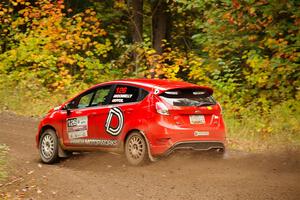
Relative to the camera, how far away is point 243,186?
8812 mm

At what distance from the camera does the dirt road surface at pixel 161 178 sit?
8.52 meters

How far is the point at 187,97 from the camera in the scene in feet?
34.2

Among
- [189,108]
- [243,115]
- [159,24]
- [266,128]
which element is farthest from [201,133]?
[159,24]

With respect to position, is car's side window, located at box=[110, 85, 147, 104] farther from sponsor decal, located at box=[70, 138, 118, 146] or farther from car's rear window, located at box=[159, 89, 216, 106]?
sponsor decal, located at box=[70, 138, 118, 146]

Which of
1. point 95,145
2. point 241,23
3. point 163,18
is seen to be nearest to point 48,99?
point 163,18

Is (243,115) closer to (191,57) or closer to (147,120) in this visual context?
(191,57)

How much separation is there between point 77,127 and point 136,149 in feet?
5.92

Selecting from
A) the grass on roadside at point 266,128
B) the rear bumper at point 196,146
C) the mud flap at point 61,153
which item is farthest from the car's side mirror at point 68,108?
the grass on roadside at point 266,128

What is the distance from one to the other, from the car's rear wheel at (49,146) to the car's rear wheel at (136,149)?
216 cm

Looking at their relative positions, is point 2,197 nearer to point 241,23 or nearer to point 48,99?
point 241,23

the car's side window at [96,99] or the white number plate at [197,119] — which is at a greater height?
the car's side window at [96,99]

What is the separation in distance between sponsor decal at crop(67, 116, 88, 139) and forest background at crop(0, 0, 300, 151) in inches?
157

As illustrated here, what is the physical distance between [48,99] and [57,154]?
900 centimetres

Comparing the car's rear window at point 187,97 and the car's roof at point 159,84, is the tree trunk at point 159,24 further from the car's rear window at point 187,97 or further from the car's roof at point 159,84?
the car's rear window at point 187,97
